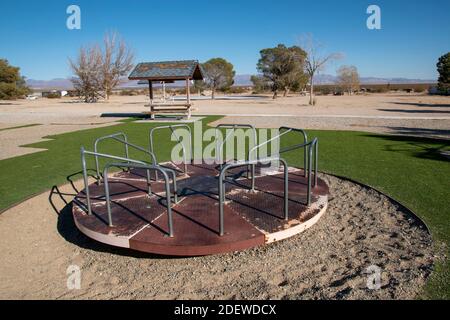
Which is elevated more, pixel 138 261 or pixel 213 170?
pixel 213 170

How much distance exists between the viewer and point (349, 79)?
6494 cm

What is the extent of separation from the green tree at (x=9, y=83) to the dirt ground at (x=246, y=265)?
152ft

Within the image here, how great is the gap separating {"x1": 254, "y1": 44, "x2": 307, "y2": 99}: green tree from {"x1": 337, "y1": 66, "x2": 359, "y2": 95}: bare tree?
1686 centimetres

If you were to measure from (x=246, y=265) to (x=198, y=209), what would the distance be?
111 cm

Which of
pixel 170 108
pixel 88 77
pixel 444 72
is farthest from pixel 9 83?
pixel 444 72

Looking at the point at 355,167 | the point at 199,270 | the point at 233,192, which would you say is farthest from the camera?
the point at 355,167

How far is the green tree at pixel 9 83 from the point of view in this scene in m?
42.6

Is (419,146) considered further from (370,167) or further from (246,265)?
(246,265)

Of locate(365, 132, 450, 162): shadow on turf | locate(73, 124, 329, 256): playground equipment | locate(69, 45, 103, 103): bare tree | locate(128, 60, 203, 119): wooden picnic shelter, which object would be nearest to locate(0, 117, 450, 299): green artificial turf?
locate(365, 132, 450, 162): shadow on turf
